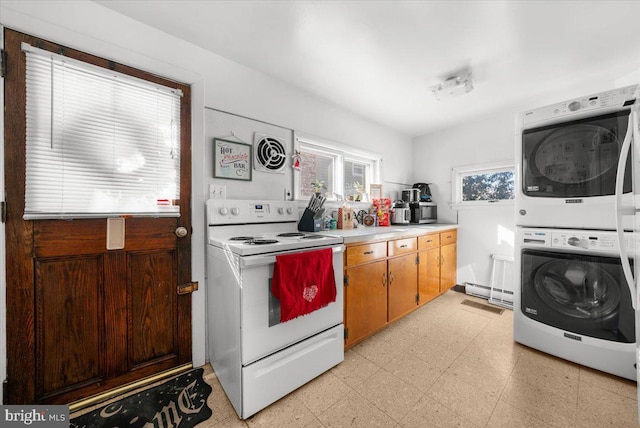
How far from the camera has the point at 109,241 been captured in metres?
1.46

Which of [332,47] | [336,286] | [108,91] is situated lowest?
[336,286]

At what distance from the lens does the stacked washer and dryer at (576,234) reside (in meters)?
1.56

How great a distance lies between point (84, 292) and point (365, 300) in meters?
1.92

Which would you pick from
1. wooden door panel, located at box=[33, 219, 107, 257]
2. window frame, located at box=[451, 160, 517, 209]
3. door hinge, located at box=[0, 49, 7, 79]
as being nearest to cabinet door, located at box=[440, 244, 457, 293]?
window frame, located at box=[451, 160, 517, 209]

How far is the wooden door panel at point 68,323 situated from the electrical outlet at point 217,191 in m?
0.79

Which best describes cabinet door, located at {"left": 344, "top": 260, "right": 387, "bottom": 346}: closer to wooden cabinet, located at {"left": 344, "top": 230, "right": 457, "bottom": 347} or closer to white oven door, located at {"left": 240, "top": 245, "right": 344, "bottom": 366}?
wooden cabinet, located at {"left": 344, "top": 230, "right": 457, "bottom": 347}

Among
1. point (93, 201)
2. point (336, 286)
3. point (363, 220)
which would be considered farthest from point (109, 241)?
point (363, 220)

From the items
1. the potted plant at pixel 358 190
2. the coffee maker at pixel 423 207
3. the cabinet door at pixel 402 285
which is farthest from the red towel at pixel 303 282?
the coffee maker at pixel 423 207

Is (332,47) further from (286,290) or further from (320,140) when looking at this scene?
(286,290)

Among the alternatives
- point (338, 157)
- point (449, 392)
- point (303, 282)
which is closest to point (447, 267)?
point (449, 392)

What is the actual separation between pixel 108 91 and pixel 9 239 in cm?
99

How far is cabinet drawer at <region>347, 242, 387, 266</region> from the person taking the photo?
73.8 inches

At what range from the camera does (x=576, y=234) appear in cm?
172

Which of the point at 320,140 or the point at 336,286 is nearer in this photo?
the point at 336,286
